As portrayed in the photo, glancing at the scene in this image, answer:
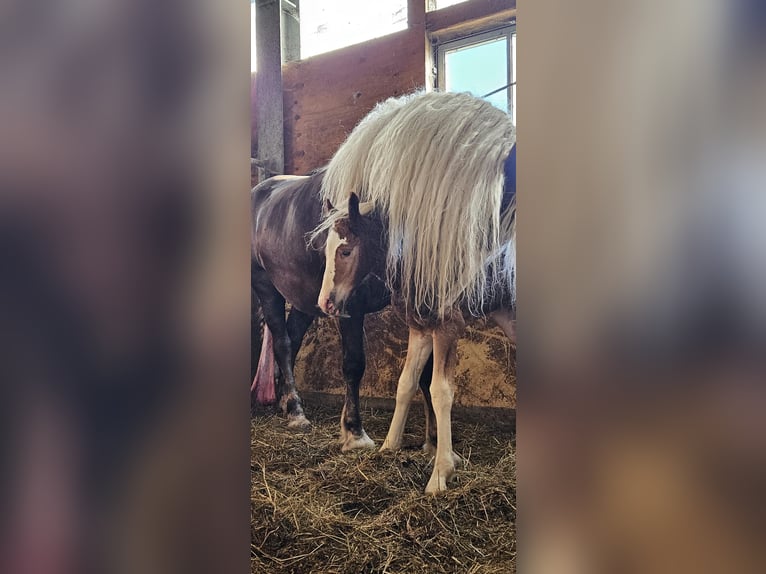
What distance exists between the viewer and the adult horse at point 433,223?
903mm

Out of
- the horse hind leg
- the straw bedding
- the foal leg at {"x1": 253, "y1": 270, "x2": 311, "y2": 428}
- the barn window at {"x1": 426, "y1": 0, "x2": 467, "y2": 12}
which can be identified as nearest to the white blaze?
the foal leg at {"x1": 253, "y1": 270, "x2": 311, "y2": 428}

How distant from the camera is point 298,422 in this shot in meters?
1.08

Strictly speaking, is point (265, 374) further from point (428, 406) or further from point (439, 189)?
point (439, 189)

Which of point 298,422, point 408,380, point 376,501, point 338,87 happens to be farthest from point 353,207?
point 376,501

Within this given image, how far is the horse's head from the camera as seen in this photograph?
3.27 feet

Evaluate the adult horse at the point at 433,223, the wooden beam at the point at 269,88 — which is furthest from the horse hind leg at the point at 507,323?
the wooden beam at the point at 269,88

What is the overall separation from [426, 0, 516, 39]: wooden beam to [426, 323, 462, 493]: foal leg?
547 mm

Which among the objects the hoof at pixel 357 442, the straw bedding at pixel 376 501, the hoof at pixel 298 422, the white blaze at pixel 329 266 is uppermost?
the white blaze at pixel 329 266
